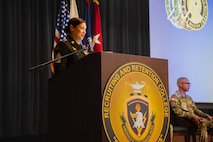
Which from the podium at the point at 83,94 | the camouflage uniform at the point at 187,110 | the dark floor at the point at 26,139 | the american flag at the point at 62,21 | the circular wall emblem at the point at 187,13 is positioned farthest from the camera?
the circular wall emblem at the point at 187,13

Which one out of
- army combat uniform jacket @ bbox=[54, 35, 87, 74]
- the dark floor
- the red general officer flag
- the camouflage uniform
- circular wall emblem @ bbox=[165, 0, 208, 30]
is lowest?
the dark floor

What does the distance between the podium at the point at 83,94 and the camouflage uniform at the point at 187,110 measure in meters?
2.38

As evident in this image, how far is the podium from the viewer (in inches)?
84.0

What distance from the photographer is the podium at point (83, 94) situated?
84.0 inches

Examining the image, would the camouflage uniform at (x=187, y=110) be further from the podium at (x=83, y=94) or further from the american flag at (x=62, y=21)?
the podium at (x=83, y=94)

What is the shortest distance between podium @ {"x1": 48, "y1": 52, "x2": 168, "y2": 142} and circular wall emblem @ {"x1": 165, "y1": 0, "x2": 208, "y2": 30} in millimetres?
3174

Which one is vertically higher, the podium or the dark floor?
the podium

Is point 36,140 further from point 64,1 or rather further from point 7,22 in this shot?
point 64,1

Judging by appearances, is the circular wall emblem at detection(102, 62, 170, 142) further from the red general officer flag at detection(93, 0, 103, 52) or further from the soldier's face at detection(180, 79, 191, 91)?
the soldier's face at detection(180, 79, 191, 91)

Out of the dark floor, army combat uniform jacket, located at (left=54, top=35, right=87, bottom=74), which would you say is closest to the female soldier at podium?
army combat uniform jacket, located at (left=54, top=35, right=87, bottom=74)

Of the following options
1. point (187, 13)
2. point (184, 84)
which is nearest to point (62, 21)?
point (184, 84)

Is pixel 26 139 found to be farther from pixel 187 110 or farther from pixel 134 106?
pixel 134 106

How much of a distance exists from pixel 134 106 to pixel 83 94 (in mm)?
315

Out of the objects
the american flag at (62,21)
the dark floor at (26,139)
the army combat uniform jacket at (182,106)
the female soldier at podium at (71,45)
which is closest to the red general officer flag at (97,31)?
the american flag at (62,21)
